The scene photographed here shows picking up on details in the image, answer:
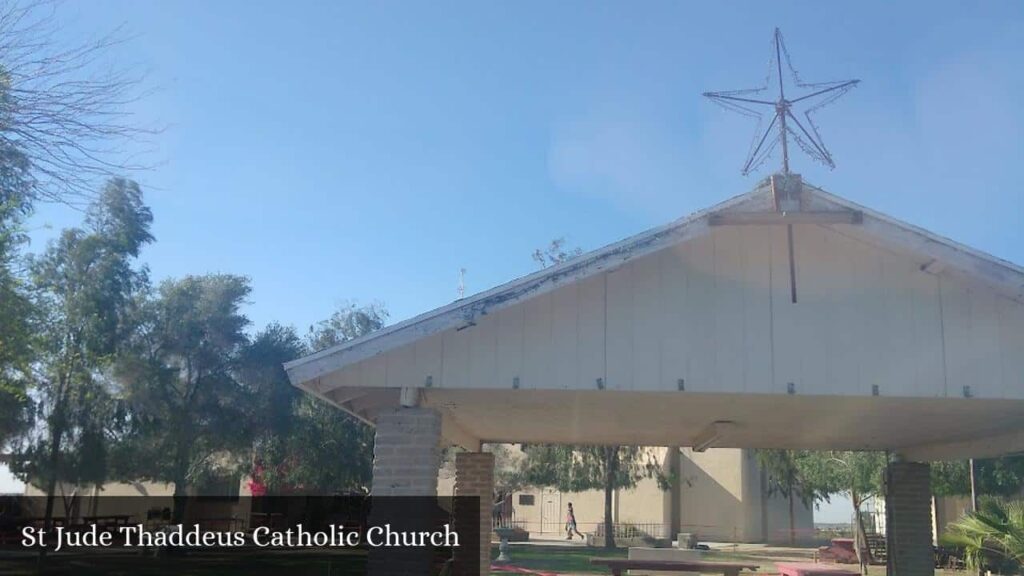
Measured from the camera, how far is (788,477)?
3947 centimetres

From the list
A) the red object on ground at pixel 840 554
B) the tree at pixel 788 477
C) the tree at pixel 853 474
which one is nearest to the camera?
the tree at pixel 853 474

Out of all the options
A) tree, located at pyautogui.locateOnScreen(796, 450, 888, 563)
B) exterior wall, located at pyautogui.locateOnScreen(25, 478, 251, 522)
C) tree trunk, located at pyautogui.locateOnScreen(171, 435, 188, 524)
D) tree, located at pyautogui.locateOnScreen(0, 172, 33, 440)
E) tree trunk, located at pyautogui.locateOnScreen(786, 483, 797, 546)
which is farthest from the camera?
tree trunk, located at pyautogui.locateOnScreen(786, 483, 797, 546)

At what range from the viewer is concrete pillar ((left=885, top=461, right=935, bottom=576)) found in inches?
539

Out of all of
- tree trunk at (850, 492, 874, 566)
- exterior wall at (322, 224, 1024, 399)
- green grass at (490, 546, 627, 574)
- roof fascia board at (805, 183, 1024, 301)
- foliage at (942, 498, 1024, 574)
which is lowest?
green grass at (490, 546, 627, 574)

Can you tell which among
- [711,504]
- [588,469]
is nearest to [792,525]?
[711,504]

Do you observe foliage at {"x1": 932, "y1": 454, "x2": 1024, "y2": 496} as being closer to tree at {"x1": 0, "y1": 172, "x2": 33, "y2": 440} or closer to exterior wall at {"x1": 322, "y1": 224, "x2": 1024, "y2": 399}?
exterior wall at {"x1": 322, "y1": 224, "x2": 1024, "y2": 399}

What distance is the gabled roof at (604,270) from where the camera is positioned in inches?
319

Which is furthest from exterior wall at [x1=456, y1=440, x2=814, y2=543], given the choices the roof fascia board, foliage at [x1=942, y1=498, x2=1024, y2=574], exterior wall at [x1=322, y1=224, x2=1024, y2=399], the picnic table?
the roof fascia board

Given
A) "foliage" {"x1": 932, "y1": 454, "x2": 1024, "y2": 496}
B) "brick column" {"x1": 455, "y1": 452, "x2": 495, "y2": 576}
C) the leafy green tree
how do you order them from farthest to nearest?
1. the leafy green tree
2. "foliage" {"x1": 932, "y1": 454, "x2": 1024, "y2": 496}
3. "brick column" {"x1": 455, "y1": 452, "x2": 495, "y2": 576}

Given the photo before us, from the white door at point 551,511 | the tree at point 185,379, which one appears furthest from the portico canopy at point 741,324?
the white door at point 551,511

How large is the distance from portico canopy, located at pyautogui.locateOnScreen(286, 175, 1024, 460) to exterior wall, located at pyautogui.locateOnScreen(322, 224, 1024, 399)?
1 centimetres

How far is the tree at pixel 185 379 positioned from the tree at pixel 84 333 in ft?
3.56

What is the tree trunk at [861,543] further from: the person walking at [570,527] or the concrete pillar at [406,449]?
the concrete pillar at [406,449]

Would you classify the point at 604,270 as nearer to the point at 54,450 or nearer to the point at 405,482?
the point at 405,482
